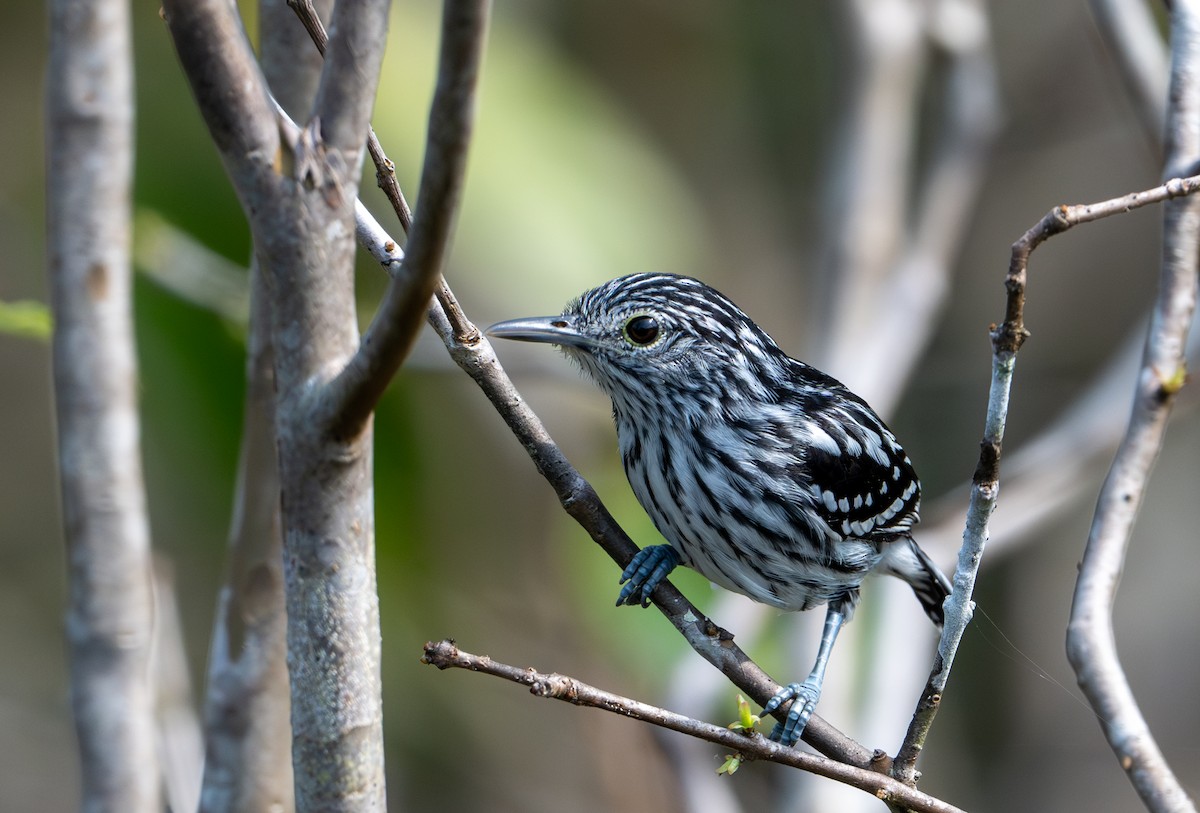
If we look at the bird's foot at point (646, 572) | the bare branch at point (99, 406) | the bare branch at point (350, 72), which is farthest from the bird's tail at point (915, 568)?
the bare branch at point (350, 72)

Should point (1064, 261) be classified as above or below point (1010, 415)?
above

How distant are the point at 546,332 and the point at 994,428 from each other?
63.6 inches

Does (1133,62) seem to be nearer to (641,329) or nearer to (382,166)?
(641,329)

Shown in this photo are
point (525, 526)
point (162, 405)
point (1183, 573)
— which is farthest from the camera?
point (1183, 573)

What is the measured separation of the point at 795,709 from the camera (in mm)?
3084

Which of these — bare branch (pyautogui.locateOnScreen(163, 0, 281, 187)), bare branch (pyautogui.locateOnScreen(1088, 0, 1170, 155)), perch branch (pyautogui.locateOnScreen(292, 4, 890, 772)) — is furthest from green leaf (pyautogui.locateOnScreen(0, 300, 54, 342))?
bare branch (pyautogui.locateOnScreen(1088, 0, 1170, 155))

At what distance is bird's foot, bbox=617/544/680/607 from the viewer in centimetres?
340

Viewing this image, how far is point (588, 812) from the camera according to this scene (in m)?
8.23

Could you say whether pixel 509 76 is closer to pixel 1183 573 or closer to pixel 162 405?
pixel 162 405

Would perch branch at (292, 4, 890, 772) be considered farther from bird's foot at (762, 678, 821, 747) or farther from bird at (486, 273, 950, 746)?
bird at (486, 273, 950, 746)

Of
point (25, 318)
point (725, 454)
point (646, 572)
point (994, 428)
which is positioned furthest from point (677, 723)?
point (25, 318)

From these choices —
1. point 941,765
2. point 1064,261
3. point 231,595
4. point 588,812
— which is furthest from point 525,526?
point 231,595

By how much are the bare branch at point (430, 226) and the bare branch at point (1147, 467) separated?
1.50 m

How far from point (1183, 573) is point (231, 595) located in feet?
24.4
